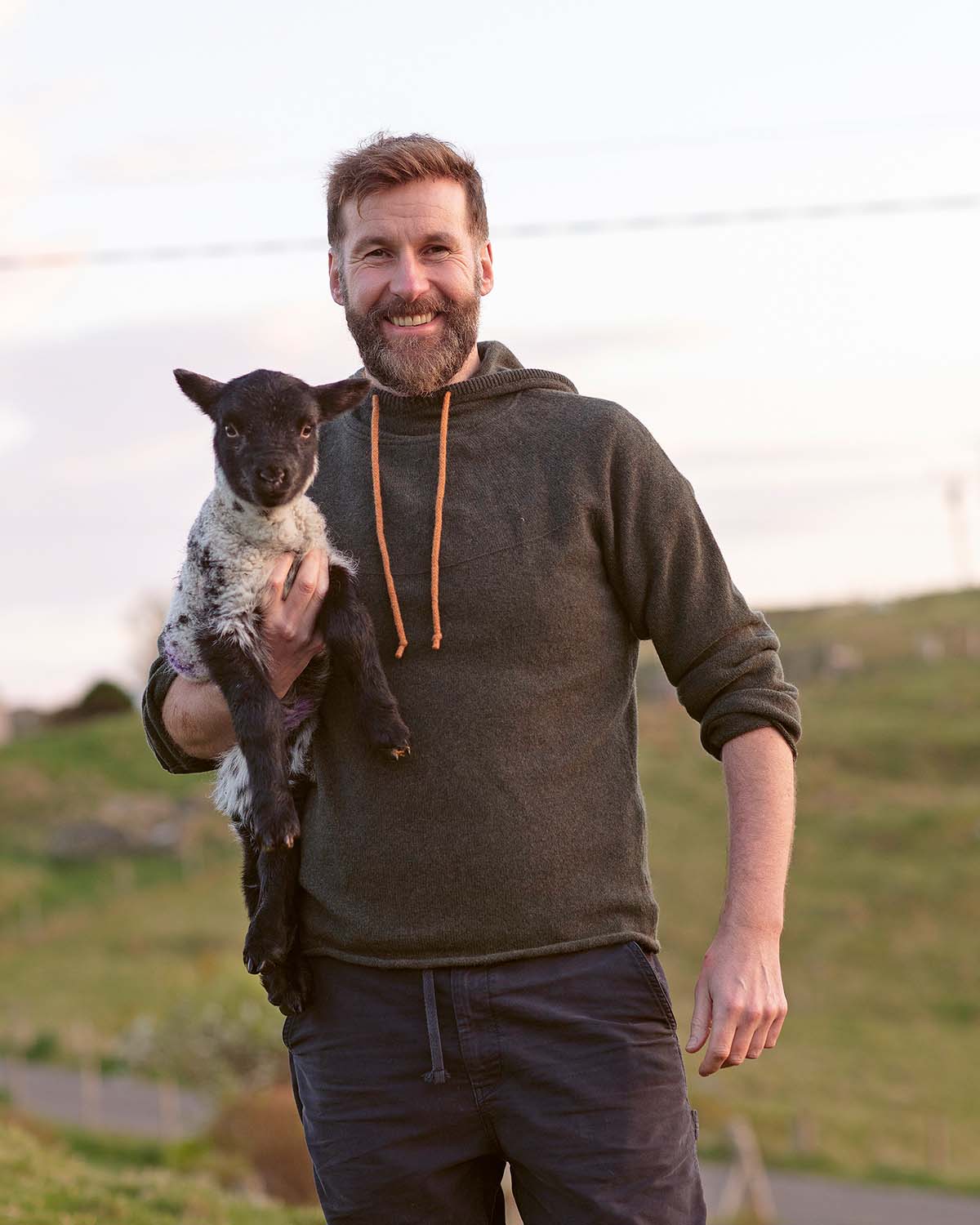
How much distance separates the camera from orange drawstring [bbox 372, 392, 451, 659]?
12.2 feet

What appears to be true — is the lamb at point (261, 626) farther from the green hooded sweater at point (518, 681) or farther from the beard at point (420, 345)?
the beard at point (420, 345)

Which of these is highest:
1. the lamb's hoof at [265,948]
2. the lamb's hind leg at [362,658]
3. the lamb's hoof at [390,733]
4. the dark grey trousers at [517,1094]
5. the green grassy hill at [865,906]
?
the lamb's hind leg at [362,658]

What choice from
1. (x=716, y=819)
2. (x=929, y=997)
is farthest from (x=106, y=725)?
(x=929, y=997)

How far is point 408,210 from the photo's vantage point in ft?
12.6

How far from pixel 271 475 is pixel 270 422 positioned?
26 centimetres

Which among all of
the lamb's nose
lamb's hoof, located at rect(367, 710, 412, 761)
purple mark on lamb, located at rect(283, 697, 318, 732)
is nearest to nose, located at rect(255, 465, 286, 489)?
the lamb's nose

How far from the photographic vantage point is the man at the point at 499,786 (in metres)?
3.51

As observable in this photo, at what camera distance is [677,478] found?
3.85 m

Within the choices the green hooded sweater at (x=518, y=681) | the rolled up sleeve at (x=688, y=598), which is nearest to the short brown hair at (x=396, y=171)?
the green hooded sweater at (x=518, y=681)

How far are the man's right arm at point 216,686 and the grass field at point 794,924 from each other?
15.8ft

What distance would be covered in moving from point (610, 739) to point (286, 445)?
4.01 feet

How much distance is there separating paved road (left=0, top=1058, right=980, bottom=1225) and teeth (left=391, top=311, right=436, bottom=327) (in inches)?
652

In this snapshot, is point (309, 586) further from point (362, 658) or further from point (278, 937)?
point (278, 937)

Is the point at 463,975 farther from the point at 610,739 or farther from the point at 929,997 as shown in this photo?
the point at 929,997
